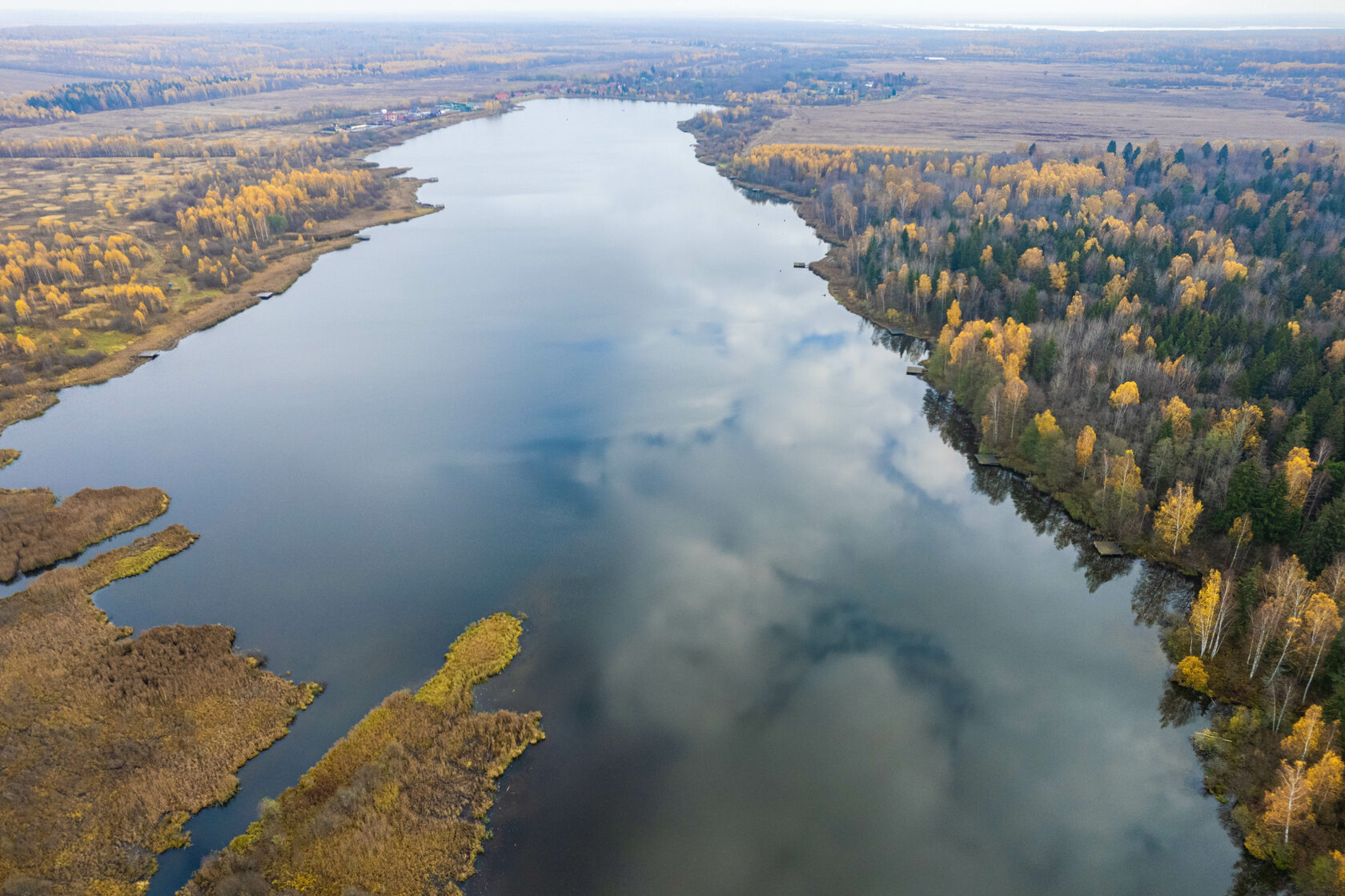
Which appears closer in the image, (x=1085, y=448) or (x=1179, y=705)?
(x=1179, y=705)

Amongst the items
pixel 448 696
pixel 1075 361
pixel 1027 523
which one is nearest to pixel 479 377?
pixel 448 696

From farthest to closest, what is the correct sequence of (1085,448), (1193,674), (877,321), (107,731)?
(877,321) < (1085,448) < (1193,674) < (107,731)

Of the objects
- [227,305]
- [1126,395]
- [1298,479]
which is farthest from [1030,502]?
[227,305]

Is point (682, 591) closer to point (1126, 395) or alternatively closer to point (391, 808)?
point (391, 808)

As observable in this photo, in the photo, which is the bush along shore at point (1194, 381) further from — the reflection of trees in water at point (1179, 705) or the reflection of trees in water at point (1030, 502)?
the reflection of trees in water at point (1030, 502)

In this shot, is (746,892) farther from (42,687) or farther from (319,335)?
(319,335)

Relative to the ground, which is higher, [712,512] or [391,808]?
[712,512]

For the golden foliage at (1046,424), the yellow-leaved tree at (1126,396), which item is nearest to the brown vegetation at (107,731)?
the golden foliage at (1046,424)
